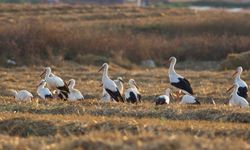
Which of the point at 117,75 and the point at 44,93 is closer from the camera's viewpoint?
the point at 44,93

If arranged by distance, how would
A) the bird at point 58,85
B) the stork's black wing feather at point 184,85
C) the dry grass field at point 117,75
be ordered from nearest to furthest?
the dry grass field at point 117,75 → the bird at point 58,85 → the stork's black wing feather at point 184,85

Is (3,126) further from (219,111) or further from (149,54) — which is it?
(149,54)

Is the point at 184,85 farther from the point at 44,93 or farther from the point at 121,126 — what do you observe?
the point at 121,126

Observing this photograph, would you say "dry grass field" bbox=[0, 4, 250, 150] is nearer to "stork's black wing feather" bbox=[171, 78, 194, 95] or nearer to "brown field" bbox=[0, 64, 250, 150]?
"brown field" bbox=[0, 64, 250, 150]

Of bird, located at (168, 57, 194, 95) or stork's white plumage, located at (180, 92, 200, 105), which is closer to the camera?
stork's white plumage, located at (180, 92, 200, 105)

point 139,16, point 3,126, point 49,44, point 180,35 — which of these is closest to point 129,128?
point 3,126

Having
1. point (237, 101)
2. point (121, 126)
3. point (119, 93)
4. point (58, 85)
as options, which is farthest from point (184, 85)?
point (121, 126)

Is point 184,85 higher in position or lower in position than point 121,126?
lower

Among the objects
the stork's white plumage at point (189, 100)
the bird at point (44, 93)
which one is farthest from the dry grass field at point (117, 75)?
the bird at point (44, 93)

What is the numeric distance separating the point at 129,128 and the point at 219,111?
2.87m

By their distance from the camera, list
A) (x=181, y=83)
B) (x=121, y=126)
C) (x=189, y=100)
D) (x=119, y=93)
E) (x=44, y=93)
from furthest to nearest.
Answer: (x=181, y=83) < (x=44, y=93) < (x=119, y=93) < (x=189, y=100) < (x=121, y=126)

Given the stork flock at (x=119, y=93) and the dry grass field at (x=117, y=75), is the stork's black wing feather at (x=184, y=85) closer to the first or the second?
the stork flock at (x=119, y=93)

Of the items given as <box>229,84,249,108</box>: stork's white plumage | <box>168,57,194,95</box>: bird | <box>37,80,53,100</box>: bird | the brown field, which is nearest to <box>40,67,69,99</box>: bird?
<box>37,80,53,100</box>: bird

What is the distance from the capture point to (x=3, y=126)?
42.0 feet
